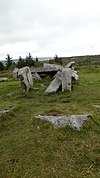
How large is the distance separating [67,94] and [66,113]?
4994 mm

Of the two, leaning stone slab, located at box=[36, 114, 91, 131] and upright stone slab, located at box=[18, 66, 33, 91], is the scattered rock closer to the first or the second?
upright stone slab, located at box=[18, 66, 33, 91]

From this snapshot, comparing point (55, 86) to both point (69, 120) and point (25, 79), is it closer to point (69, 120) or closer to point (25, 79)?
point (25, 79)

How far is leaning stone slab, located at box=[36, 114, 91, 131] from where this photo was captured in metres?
7.83

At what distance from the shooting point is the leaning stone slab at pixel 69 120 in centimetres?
783

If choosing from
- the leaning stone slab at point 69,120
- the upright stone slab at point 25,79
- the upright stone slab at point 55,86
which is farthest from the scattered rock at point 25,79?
the leaning stone slab at point 69,120

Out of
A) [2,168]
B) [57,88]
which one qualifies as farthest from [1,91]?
[2,168]

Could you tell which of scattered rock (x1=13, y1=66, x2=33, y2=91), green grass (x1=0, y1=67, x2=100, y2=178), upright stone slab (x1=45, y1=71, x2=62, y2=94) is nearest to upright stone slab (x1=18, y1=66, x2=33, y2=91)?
scattered rock (x1=13, y1=66, x2=33, y2=91)

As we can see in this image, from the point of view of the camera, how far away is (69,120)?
7934 millimetres

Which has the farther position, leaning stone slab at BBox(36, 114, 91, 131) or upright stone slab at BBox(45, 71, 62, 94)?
upright stone slab at BBox(45, 71, 62, 94)

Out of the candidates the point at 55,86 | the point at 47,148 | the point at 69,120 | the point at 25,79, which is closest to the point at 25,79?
the point at 25,79

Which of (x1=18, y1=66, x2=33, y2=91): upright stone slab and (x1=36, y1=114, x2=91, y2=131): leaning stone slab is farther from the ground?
(x1=18, y1=66, x2=33, y2=91): upright stone slab

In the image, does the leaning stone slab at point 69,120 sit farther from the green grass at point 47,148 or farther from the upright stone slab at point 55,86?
the upright stone slab at point 55,86

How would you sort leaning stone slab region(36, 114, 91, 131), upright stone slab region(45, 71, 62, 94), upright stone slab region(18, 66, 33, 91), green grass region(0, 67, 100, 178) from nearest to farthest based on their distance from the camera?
green grass region(0, 67, 100, 178), leaning stone slab region(36, 114, 91, 131), upright stone slab region(45, 71, 62, 94), upright stone slab region(18, 66, 33, 91)

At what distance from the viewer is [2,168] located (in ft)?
21.5
